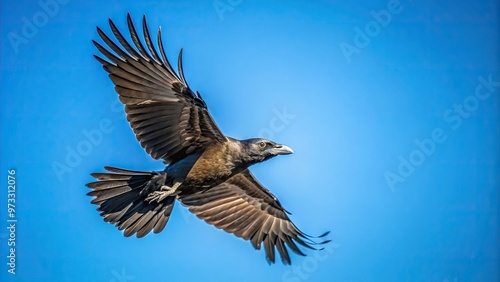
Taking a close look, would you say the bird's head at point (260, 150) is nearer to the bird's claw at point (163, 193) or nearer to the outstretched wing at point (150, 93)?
the outstretched wing at point (150, 93)

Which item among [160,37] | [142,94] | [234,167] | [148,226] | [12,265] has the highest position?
[160,37]

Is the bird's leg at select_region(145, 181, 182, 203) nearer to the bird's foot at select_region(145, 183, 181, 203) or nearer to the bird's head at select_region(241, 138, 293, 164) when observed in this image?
the bird's foot at select_region(145, 183, 181, 203)

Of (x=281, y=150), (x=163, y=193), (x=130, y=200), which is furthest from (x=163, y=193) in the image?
(x=281, y=150)

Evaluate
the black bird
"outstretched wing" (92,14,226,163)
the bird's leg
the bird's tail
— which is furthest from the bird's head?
the bird's tail

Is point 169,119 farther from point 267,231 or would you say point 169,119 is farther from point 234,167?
point 267,231

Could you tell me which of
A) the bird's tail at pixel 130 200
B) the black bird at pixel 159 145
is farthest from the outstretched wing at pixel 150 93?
the bird's tail at pixel 130 200

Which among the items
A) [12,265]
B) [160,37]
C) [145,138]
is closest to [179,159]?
[145,138]
